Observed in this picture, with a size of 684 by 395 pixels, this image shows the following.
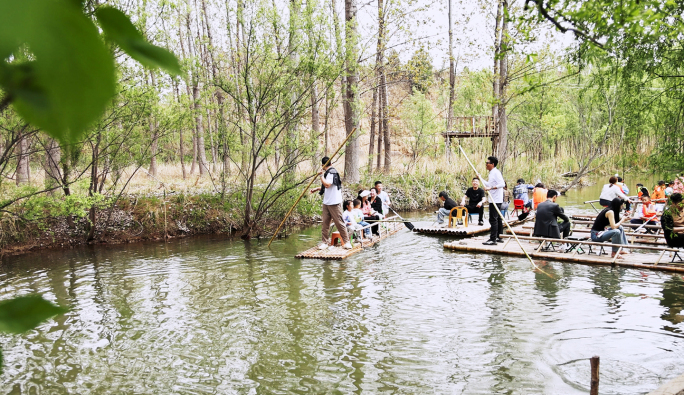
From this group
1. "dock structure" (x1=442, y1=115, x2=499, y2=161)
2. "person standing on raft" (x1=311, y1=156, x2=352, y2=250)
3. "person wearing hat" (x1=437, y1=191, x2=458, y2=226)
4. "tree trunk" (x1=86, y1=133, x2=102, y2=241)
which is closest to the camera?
"person standing on raft" (x1=311, y1=156, x2=352, y2=250)

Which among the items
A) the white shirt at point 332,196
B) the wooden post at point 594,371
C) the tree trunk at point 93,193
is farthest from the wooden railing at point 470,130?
the wooden post at point 594,371

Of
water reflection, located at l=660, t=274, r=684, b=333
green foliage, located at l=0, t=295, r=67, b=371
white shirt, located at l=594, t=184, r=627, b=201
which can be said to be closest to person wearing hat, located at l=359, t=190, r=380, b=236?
white shirt, located at l=594, t=184, r=627, b=201

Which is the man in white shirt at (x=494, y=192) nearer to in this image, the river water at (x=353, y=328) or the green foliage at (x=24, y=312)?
the river water at (x=353, y=328)

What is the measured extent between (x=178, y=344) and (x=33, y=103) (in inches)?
292

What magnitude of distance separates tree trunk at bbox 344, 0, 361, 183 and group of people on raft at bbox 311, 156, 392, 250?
103 inches

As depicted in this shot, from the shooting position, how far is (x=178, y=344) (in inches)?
283

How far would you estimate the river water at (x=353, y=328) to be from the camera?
5980mm

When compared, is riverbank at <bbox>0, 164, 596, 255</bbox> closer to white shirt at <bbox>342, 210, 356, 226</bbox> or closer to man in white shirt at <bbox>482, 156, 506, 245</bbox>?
white shirt at <bbox>342, 210, 356, 226</bbox>

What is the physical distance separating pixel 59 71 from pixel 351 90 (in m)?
16.8

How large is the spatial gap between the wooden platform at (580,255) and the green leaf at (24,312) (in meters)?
11.9

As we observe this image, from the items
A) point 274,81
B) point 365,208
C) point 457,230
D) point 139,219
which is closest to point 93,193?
point 139,219

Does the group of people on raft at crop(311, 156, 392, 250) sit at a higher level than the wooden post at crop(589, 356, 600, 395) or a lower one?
higher

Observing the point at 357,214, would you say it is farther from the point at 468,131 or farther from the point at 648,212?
the point at 468,131

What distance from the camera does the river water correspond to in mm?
5980
